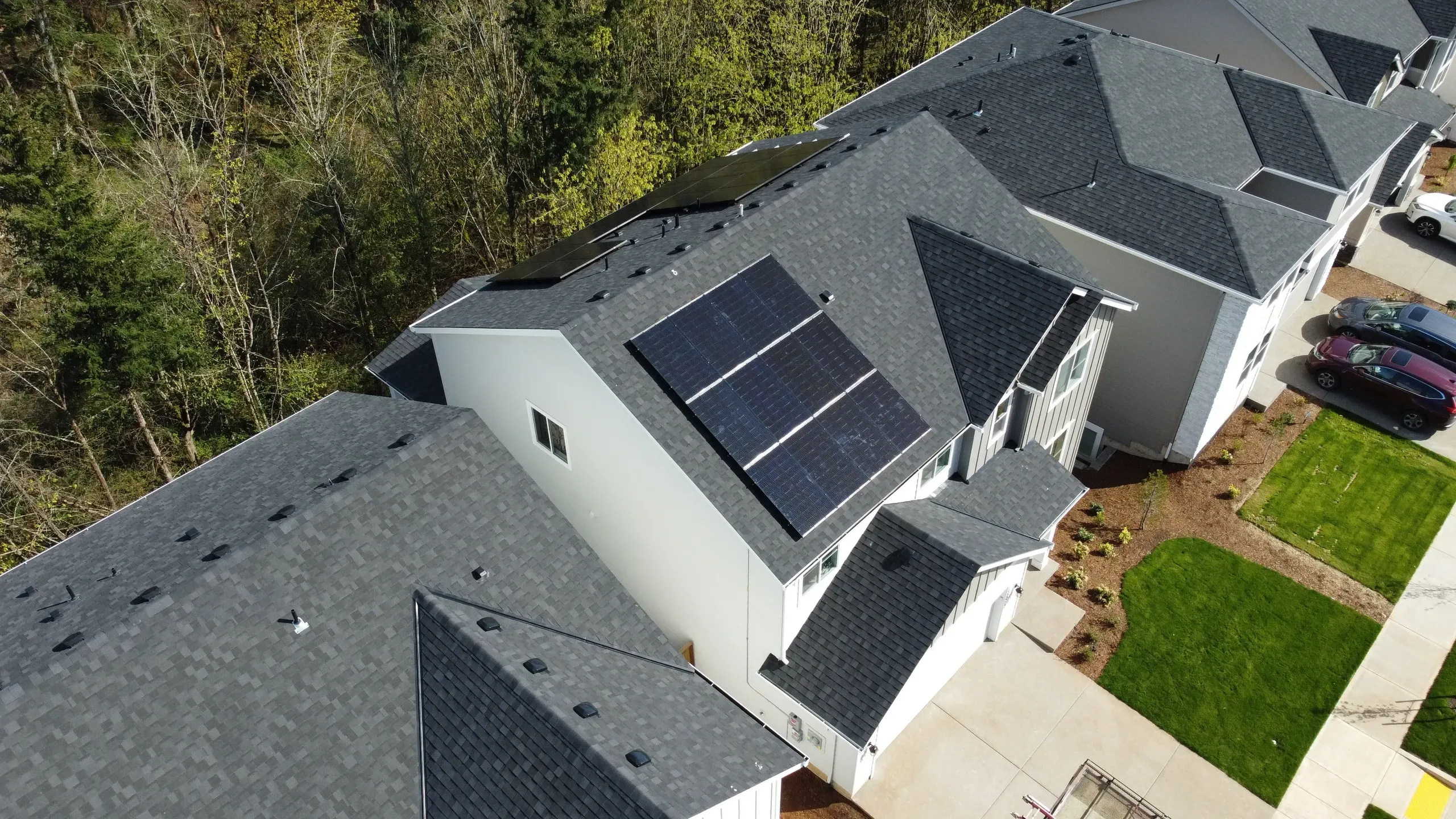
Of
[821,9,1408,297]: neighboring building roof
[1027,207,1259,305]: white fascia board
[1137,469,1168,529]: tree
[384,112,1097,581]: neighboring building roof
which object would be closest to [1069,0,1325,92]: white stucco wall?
[821,9,1408,297]: neighboring building roof

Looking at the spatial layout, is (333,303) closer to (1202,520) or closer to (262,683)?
(262,683)

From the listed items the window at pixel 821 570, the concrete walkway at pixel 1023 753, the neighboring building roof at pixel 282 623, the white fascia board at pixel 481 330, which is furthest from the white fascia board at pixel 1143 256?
the neighboring building roof at pixel 282 623

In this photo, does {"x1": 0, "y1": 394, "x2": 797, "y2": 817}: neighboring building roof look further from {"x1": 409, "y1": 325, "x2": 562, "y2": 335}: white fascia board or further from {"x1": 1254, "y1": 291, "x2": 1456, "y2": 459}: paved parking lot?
{"x1": 1254, "y1": 291, "x2": 1456, "y2": 459}: paved parking lot

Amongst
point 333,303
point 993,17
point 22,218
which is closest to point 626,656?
point 22,218

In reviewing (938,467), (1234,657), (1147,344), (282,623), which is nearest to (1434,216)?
(1147,344)

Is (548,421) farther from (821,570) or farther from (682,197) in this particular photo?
(682,197)

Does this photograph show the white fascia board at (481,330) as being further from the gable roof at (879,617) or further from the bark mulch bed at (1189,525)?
the bark mulch bed at (1189,525)

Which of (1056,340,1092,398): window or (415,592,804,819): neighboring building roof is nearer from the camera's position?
(415,592,804,819): neighboring building roof
